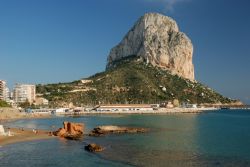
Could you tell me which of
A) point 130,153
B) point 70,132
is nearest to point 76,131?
point 70,132

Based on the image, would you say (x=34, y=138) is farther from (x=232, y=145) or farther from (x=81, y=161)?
(x=232, y=145)

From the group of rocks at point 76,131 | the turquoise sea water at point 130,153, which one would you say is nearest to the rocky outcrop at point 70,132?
the group of rocks at point 76,131

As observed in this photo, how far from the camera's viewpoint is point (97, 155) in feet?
169

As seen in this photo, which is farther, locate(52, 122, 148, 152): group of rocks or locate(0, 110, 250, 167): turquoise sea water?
locate(52, 122, 148, 152): group of rocks

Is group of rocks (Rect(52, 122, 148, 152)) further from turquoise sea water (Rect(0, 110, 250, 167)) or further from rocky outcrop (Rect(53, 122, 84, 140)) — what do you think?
turquoise sea water (Rect(0, 110, 250, 167))

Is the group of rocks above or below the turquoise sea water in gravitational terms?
above

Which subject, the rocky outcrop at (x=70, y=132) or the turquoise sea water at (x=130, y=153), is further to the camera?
the rocky outcrop at (x=70, y=132)

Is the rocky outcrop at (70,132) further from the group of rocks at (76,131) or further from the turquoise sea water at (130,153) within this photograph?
the turquoise sea water at (130,153)

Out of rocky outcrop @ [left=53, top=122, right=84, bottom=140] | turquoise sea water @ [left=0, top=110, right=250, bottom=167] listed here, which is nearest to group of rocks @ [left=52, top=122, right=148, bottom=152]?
rocky outcrop @ [left=53, top=122, right=84, bottom=140]

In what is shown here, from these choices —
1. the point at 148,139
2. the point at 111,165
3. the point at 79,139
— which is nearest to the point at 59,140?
the point at 79,139

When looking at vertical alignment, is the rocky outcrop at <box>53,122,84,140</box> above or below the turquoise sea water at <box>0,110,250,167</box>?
above

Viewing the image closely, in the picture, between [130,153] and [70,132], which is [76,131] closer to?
[70,132]

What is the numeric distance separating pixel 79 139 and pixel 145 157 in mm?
23017

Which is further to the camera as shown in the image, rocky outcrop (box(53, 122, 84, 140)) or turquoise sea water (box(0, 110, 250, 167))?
rocky outcrop (box(53, 122, 84, 140))
